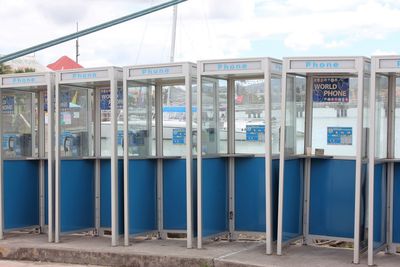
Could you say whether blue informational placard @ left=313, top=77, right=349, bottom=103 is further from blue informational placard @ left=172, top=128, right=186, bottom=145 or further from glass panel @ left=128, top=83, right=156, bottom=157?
glass panel @ left=128, top=83, right=156, bottom=157

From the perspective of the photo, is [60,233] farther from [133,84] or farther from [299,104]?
[299,104]

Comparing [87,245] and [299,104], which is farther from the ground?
[299,104]

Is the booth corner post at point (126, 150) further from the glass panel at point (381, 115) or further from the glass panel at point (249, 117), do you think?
the glass panel at point (381, 115)

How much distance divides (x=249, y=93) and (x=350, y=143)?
151 cm

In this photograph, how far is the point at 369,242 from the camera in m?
7.46

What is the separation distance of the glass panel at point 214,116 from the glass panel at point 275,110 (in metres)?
0.74

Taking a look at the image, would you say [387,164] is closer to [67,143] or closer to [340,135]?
[340,135]

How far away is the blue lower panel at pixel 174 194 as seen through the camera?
9328 mm

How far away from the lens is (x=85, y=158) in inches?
386

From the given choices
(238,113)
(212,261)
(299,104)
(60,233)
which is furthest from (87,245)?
(299,104)

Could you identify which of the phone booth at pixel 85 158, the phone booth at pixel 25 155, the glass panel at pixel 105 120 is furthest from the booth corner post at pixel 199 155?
the phone booth at pixel 25 155

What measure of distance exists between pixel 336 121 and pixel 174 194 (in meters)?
2.51

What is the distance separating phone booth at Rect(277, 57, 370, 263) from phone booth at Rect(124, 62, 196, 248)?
144 cm

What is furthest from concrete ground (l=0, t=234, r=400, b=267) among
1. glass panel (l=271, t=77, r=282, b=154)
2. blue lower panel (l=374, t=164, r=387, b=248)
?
glass panel (l=271, t=77, r=282, b=154)
